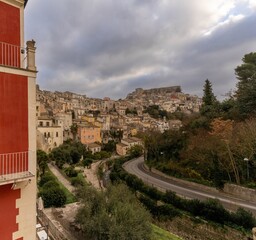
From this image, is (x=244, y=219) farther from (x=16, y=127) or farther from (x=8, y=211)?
(x=16, y=127)

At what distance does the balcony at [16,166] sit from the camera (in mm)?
5309

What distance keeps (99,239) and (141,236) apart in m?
2.43

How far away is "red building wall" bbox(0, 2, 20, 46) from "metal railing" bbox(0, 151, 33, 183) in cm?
260

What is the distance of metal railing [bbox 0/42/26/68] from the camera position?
553 cm

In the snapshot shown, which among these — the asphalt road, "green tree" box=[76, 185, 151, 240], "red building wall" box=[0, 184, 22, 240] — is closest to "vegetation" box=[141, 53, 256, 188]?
the asphalt road

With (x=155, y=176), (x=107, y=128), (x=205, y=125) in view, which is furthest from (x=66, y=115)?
(x=205, y=125)

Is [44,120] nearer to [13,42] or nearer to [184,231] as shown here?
[184,231]

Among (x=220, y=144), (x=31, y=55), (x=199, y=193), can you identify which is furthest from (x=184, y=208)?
(x=31, y=55)

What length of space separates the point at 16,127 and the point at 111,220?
10322mm

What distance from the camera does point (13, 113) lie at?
5.52m

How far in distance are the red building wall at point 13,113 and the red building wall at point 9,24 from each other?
880 mm

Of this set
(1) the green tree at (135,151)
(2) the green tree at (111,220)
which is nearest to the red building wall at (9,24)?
(2) the green tree at (111,220)

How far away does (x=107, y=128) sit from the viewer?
287 feet

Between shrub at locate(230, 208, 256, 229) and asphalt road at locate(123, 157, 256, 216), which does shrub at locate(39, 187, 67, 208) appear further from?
shrub at locate(230, 208, 256, 229)
